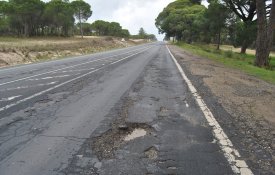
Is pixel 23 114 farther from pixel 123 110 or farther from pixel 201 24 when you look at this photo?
pixel 201 24

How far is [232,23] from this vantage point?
5438 centimetres

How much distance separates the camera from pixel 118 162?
4793 mm

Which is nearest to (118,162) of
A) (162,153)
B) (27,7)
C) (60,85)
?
(162,153)

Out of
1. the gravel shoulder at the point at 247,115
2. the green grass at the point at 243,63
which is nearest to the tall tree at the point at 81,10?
the green grass at the point at 243,63

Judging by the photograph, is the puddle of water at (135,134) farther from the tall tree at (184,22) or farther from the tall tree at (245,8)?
the tall tree at (184,22)

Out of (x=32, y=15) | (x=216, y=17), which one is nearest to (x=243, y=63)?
(x=216, y=17)

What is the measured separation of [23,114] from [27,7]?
2759 inches

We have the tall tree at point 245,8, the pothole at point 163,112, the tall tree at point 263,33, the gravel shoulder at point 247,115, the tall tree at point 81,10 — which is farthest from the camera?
the tall tree at point 81,10

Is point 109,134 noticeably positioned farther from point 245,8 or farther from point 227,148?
point 245,8

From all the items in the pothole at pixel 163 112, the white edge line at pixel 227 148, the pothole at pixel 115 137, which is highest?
the white edge line at pixel 227 148

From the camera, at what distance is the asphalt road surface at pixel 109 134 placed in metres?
4.69

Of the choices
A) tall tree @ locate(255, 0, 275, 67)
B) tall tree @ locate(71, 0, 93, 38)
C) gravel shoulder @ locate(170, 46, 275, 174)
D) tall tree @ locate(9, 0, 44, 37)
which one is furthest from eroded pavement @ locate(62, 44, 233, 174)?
tall tree @ locate(71, 0, 93, 38)

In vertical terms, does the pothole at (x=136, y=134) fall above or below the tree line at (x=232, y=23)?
below

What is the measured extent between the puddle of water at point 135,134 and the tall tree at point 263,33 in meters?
18.1
